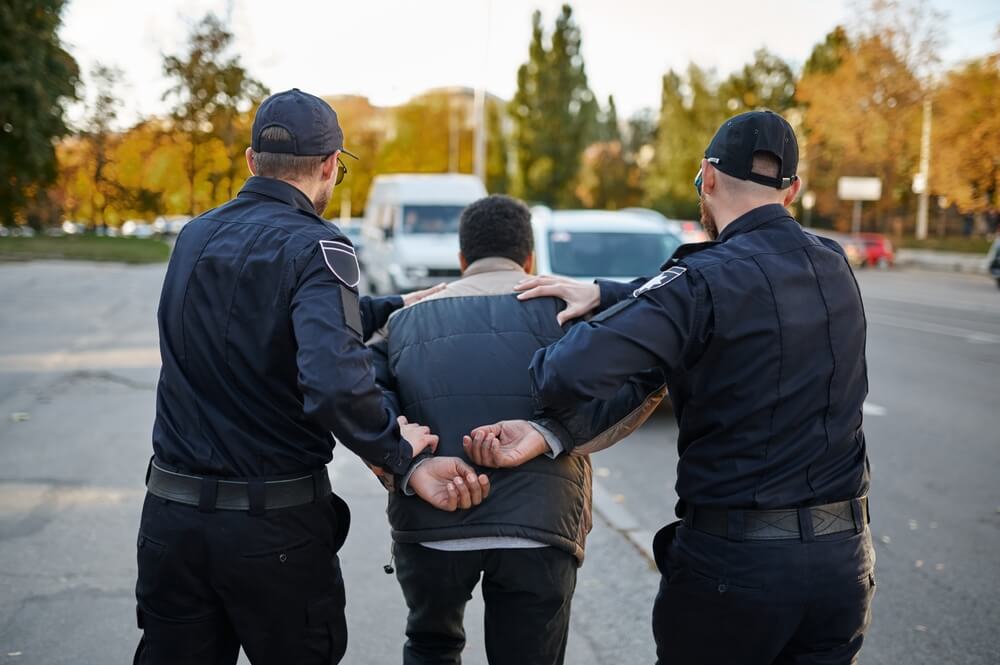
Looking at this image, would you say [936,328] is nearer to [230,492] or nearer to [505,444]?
[505,444]

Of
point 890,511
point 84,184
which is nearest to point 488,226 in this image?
point 890,511

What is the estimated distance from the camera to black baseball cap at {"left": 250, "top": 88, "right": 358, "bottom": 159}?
8.66 ft

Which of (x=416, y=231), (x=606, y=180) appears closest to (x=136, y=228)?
(x=606, y=180)

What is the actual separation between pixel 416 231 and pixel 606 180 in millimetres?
54901

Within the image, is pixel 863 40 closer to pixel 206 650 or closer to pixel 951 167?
pixel 951 167

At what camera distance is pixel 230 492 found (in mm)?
2576

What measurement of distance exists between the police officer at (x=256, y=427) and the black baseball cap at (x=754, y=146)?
1.05 meters

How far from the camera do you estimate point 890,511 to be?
639 centimetres

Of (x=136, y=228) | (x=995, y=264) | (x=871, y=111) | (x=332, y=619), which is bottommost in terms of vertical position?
(x=136, y=228)

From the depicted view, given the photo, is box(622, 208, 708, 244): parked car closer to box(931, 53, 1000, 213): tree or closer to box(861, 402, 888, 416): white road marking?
box(861, 402, 888, 416): white road marking

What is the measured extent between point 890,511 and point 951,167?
37.4 meters

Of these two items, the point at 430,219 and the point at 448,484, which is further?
the point at 430,219

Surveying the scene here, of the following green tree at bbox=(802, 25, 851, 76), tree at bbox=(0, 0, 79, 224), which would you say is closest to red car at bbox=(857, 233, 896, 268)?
green tree at bbox=(802, 25, 851, 76)

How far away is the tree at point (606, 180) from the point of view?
70.9 metres
